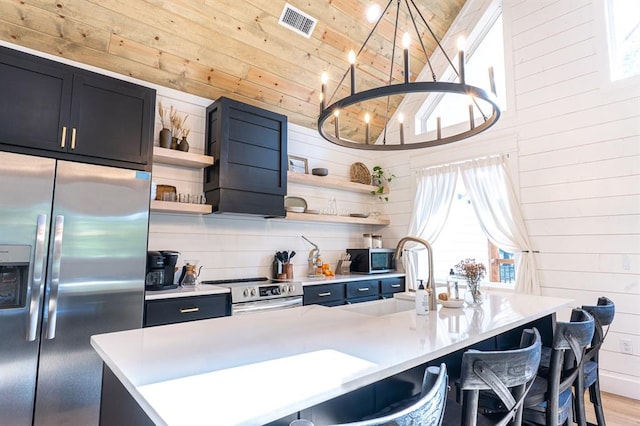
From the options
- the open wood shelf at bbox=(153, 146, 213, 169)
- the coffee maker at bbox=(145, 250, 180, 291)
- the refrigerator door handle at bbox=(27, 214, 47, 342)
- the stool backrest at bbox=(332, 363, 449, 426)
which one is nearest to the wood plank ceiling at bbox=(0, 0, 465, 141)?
the open wood shelf at bbox=(153, 146, 213, 169)

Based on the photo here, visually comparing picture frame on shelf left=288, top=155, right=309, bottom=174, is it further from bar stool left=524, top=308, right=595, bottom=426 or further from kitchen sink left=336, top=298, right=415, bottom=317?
bar stool left=524, top=308, right=595, bottom=426

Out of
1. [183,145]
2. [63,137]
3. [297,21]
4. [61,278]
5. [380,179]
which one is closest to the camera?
[61,278]

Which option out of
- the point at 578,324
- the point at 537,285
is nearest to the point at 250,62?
the point at 578,324

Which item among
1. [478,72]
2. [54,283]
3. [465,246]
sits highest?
[478,72]

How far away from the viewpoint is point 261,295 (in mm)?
3199

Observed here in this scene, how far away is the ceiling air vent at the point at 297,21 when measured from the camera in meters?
3.37

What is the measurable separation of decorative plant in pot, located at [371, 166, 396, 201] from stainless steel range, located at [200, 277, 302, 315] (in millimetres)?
2155

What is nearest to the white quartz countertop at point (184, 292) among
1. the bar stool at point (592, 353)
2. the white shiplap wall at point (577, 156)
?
the bar stool at point (592, 353)

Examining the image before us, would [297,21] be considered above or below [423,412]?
above

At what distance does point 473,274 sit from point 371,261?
224cm

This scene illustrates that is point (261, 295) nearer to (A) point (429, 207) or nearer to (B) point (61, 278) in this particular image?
(B) point (61, 278)

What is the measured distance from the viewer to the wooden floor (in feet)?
8.36

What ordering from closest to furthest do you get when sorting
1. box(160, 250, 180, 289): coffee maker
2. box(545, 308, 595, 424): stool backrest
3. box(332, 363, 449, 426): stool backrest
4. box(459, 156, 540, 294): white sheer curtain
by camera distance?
box(332, 363, 449, 426): stool backrest, box(545, 308, 595, 424): stool backrest, box(160, 250, 180, 289): coffee maker, box(459, 156, 540, 294): white sheer curtain

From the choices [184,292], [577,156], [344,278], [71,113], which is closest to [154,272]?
[184,292]
